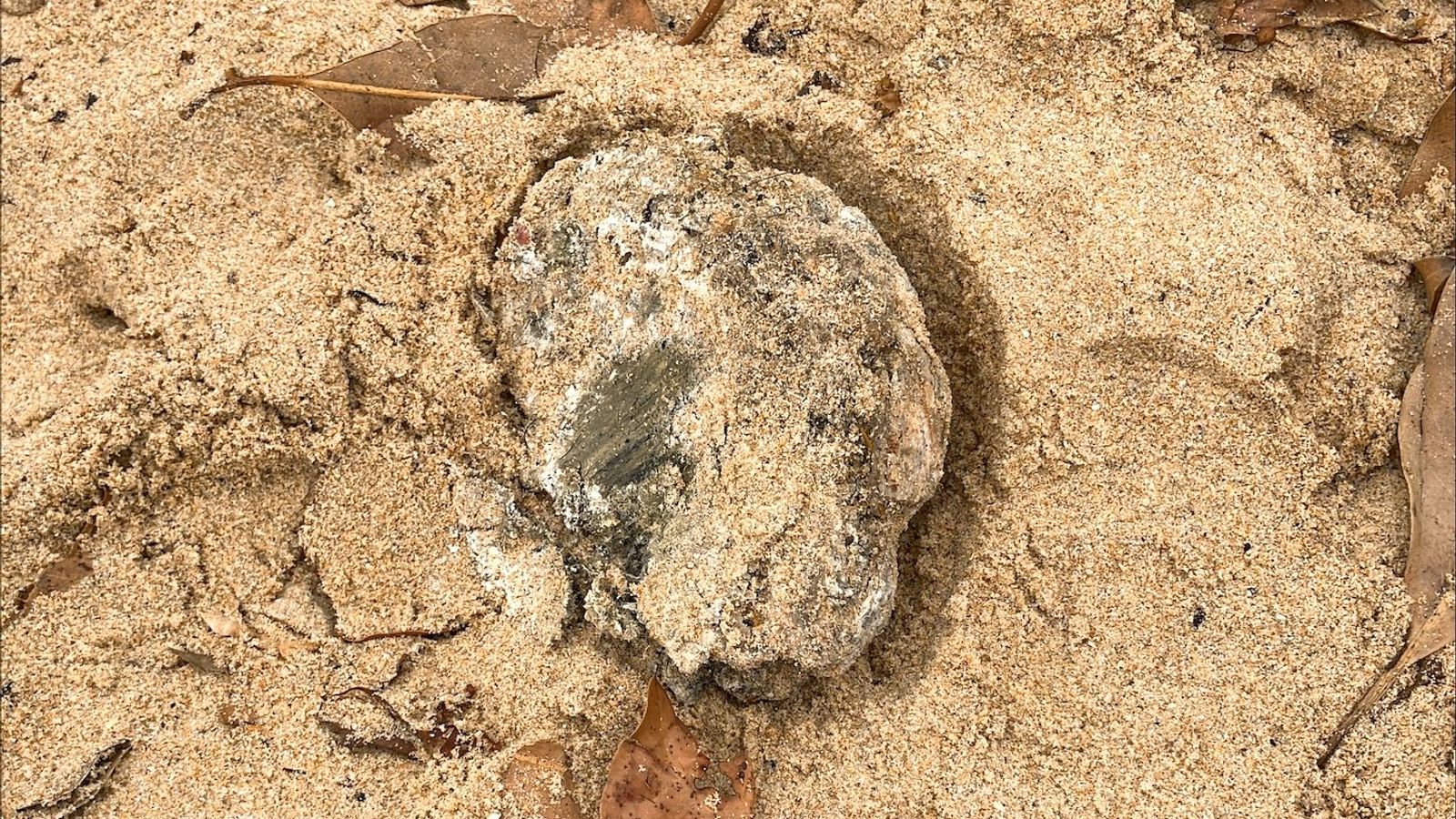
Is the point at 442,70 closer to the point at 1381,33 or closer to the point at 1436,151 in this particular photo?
the point at 1381,33

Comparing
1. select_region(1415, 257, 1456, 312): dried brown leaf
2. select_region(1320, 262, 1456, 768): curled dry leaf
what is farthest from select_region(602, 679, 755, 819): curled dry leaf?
select_region(1415, 257, 1456, 312): dried brown leaf

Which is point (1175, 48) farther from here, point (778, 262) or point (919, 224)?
point (778, 262)

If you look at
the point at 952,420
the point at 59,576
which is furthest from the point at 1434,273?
the point at 59,576

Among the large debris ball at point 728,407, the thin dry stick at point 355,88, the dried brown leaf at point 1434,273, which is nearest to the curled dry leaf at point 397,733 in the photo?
the large debris ball at point 728,407

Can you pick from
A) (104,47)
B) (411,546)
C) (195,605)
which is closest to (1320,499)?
(411,546)

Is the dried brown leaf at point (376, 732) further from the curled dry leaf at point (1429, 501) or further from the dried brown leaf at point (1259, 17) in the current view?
the dried brown leaf at point (1259, 17)

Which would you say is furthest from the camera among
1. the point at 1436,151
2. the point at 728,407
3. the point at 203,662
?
the point at 1436,151

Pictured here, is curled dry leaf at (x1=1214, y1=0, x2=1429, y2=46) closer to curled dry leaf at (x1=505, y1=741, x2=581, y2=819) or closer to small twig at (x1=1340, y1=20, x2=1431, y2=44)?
small twig at (x1=1340, y1=20, x2=1431, y2=44)
